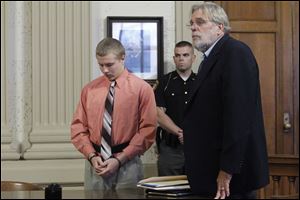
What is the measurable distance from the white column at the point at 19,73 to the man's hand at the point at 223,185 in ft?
7.89

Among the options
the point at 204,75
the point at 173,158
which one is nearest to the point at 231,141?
the point at 204,75

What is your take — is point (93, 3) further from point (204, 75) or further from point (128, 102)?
point (204, 75)

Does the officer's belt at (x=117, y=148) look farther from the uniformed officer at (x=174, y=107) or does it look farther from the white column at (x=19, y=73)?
the white column at (x=19, y=73)

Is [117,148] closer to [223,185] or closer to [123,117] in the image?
[123,117]

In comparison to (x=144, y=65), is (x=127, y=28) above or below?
above

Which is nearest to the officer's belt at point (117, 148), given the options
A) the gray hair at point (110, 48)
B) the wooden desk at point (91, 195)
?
the gray hair at point (110, 48)

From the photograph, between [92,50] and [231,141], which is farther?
[92,50]

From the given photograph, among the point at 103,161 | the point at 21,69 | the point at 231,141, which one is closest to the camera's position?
the point at 231,141

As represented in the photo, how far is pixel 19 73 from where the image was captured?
474 centimetres

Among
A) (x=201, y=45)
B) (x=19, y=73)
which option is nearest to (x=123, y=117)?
(x=201, y=45)

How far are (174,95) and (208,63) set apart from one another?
146cm

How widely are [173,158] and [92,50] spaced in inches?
44.2

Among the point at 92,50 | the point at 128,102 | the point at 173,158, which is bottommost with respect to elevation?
the point at 173,158

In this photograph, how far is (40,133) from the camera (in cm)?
476
